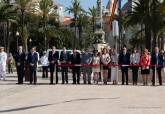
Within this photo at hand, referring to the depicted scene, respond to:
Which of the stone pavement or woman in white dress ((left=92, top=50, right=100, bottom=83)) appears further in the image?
woman in white dress ((left=92, top=50, right=100, bottom=83))

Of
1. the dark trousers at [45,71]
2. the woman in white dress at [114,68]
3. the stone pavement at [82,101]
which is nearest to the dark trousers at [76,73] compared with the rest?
the woman in white dress at [114,68]

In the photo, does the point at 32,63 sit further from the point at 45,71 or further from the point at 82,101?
the point at 82,101

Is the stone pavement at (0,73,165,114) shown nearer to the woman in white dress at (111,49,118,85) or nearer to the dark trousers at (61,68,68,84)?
the woman in white dress at (111,49,118,85)

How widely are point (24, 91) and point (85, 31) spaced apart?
97830mm

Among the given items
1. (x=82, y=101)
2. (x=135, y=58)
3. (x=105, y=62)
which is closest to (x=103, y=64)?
(x=105, y=62)

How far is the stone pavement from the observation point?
16.7m

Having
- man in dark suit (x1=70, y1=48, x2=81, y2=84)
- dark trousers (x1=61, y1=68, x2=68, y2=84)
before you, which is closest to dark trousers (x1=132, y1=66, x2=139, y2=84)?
man in dark suit (x1=70, y1=48, x2=81, y2=84)

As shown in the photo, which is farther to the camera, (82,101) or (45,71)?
(45,71)

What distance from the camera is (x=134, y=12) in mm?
52375

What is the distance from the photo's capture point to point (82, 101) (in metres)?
19.4

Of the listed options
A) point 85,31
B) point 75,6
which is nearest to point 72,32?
point 85,31

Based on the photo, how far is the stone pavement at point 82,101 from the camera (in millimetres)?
16672

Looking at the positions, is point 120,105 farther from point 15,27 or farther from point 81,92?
point 15,27

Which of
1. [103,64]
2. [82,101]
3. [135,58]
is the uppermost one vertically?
[135,58]
